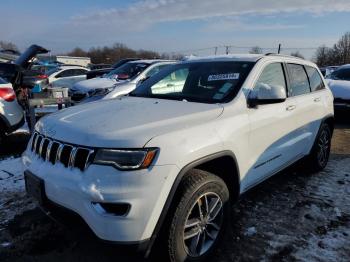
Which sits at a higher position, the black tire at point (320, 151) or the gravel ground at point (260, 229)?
the black tire at point (320, 151)

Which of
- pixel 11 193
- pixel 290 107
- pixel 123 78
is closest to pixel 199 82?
pixel 290 107

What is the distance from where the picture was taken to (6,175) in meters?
5.29

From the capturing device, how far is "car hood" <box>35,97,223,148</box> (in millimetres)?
2637

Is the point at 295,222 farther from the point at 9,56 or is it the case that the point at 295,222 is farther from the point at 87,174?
the point at 9,56

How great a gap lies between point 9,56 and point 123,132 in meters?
15.5

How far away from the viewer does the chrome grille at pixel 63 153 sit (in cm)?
265

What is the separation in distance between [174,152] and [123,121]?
52cm

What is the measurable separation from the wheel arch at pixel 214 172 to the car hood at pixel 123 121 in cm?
31

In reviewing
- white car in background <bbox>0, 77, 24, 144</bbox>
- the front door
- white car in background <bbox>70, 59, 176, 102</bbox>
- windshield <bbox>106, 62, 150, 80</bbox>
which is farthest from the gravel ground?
windshield <bbox>106, 62, 150, 80</bbox>

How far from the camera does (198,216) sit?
3.03 metres

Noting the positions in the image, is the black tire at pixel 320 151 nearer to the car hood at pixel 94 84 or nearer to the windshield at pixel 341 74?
the windshield at pixel 341 74

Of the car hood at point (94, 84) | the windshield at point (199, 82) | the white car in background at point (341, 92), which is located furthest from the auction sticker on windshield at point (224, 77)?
the white car in background at point (341, 92)

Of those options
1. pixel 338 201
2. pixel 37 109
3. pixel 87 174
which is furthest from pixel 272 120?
pixel 37 109

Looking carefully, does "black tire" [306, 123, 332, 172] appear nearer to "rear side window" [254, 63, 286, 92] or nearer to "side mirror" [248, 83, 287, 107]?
"rear side window" [254, 63, 286, 92]
